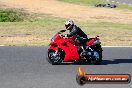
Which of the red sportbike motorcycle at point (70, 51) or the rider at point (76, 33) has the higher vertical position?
the rider at point (76, 33)

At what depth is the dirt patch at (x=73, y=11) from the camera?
1601 inches

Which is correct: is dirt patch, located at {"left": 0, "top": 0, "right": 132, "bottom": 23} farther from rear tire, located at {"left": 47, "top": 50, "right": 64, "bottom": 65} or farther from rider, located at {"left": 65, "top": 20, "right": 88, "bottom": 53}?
rear tire, located at {"left": 47, "top": 50, "right": 64, "bottom": 65}

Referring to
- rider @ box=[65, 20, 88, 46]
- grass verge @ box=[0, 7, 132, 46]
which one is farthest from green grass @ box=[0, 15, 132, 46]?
rider @ box=[65, 20, 88, 46]

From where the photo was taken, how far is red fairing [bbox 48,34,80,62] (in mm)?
16953

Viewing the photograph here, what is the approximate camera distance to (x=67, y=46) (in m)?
17.0

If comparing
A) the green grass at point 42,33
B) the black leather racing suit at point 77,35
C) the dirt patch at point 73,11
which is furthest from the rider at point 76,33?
the dirt patch at point 73,11

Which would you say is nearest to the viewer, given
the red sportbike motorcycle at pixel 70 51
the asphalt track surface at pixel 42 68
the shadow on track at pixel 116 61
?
the asphalt track surface at pixel 42 68

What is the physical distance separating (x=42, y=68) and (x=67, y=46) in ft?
3.76

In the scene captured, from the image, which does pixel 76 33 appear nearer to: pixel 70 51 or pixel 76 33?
pixel 76 33

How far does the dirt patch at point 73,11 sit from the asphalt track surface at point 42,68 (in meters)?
17.9

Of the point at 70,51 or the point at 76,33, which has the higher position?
the point at 76,33

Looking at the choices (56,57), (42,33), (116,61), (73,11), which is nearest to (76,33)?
(56,57)

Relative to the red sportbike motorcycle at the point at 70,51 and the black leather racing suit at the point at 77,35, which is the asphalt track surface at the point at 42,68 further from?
the black leather racing suit at the point at 77,35

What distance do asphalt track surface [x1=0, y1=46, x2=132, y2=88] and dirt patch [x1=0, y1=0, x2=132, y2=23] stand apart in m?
17.9
